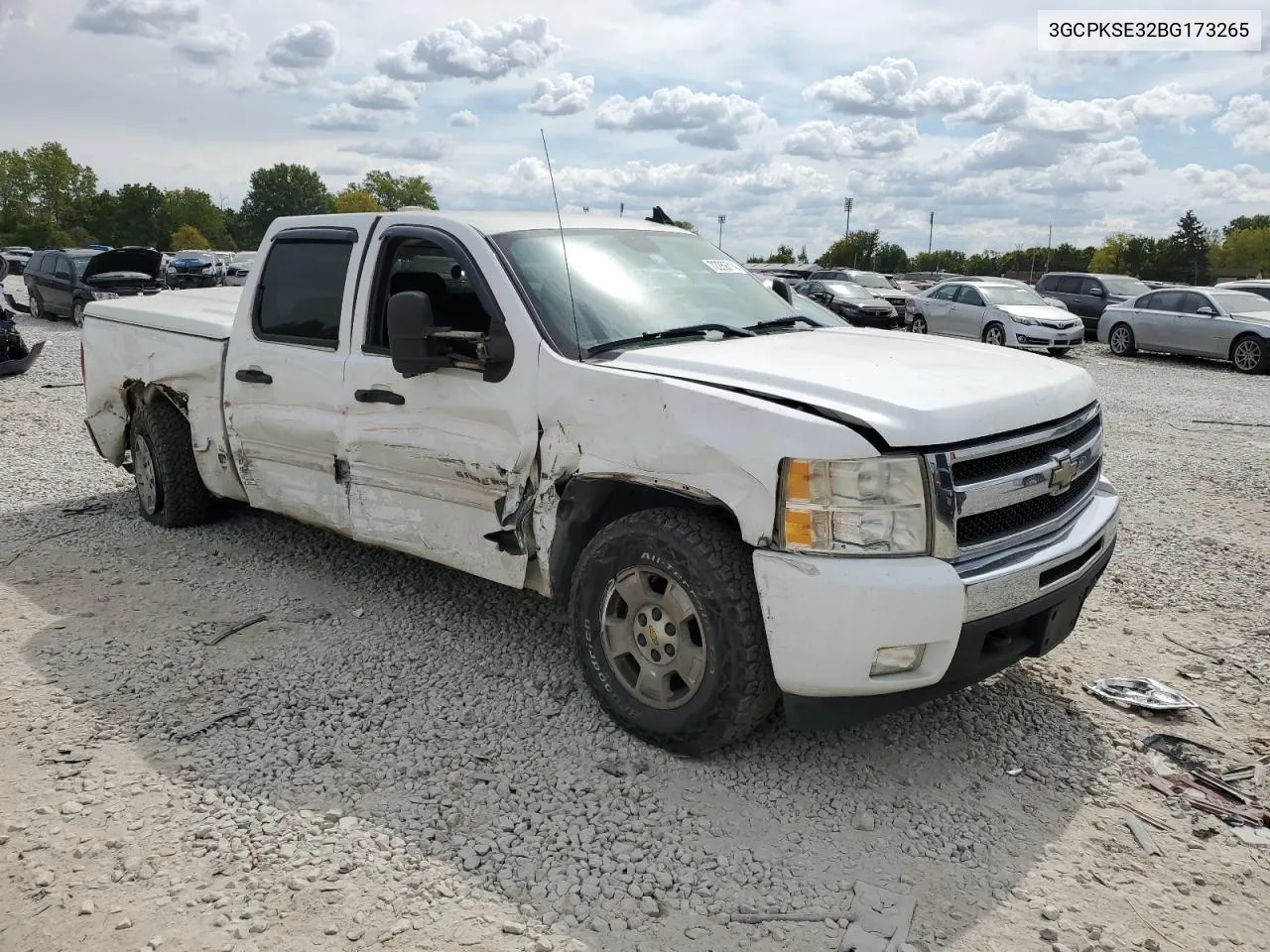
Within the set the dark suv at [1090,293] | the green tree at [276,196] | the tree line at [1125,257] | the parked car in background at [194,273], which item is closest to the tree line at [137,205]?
the green tree at [276,196]

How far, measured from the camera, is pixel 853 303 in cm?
2236

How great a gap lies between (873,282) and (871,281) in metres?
0.06

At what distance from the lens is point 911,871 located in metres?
2.95

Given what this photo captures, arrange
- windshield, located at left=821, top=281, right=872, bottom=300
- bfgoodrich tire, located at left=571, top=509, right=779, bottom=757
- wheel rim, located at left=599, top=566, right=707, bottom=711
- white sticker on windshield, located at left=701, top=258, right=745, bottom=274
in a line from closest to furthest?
bfgoodrich tire, located at left=571, top=509, right=779, bottom=757, wheel rim, located at left=599, top=566, right=707, bottom=711, white sticker on windshield, located at left=701, top=258, right=745, bottom=274, windshield, located at left=821, top=281, right=872, bottom=300

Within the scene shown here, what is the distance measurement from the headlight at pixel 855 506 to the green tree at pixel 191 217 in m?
132

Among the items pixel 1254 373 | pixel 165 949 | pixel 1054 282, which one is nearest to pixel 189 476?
pixel 165 949

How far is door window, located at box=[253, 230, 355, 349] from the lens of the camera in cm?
474

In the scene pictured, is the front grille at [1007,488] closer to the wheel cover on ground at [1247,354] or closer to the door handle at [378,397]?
the door handle at [378,397]

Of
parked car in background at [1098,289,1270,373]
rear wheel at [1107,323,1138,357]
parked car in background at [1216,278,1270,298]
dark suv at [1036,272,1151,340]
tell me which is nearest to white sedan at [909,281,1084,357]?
rear wheel at [1107,323,1138,357]

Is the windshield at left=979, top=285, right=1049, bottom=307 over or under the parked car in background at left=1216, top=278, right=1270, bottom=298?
under

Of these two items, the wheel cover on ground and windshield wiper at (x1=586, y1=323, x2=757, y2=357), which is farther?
the wheel cover on ground

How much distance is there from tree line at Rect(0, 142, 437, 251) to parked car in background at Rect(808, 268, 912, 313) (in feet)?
304

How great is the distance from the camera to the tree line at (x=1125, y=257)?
5769 cm

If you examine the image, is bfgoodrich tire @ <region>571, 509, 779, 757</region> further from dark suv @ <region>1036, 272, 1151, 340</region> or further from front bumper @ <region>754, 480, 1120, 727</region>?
dark suv @ <region>1036, 272, 1151, 340</region>
